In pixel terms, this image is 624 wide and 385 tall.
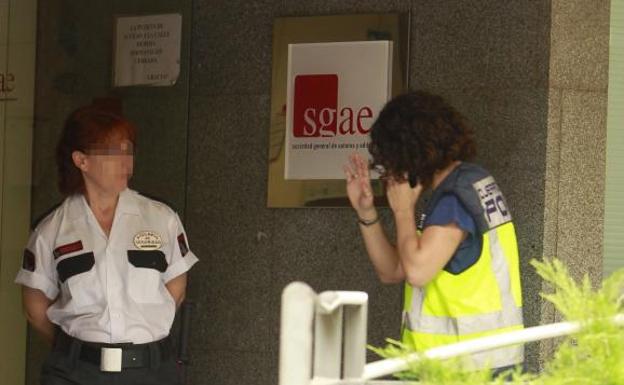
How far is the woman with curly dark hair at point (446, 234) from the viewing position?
4672 millimetres

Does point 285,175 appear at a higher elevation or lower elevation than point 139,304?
higher

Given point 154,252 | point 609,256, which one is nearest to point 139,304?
point 154,252

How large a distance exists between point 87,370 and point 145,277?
0.43 meters

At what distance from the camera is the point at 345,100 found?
6691mm

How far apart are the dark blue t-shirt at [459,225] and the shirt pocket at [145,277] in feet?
4.70

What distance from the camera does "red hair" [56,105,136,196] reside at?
576cm

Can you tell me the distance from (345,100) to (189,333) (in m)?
1.30

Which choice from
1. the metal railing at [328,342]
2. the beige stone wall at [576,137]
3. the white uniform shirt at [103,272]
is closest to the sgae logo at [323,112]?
the beige stone wall at [576,137]

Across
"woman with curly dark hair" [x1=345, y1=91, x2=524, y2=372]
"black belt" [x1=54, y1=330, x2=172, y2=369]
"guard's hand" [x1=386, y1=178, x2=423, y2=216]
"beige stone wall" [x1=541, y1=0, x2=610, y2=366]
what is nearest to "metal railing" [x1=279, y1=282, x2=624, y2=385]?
"woman with curly dark hair" [x1=345, y1=91, x2=524, y2=372]

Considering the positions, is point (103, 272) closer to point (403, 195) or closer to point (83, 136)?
point (83, 136)

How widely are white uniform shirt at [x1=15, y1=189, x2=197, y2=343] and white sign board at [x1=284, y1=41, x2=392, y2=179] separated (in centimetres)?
106

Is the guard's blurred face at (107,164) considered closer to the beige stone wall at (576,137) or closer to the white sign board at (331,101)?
the white sign board at (331,101)

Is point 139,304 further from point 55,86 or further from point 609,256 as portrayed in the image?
point 609,256

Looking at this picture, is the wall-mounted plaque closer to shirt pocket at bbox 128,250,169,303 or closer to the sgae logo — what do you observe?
the sgae logo
